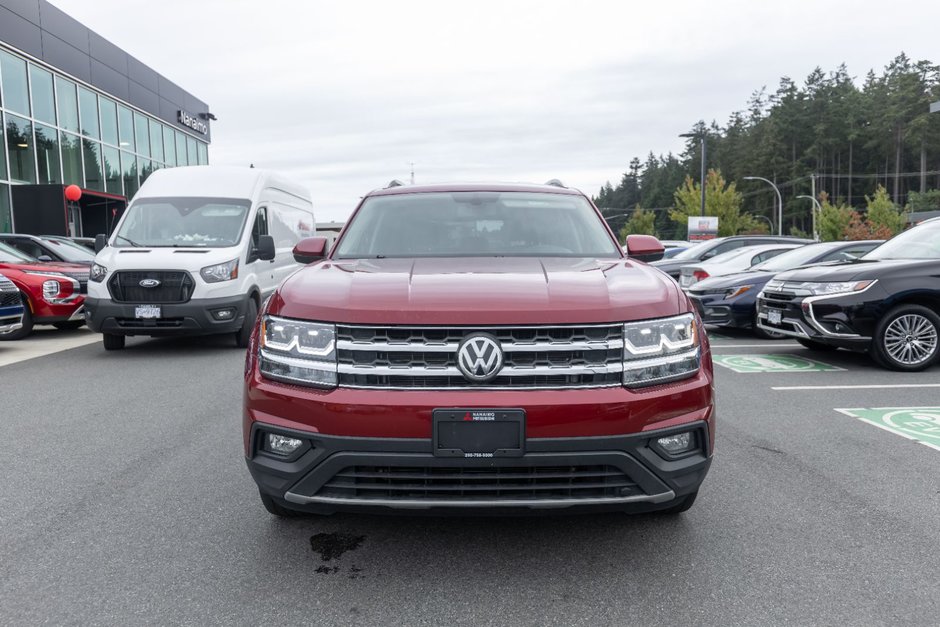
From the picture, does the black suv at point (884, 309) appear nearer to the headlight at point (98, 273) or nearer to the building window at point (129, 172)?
the headlight at point (98, 273)

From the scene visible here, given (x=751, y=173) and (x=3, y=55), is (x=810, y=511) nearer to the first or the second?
(x=3, y=55)

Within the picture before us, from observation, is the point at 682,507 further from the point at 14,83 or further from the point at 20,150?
the point at 14,83

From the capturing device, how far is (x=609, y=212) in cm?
14700

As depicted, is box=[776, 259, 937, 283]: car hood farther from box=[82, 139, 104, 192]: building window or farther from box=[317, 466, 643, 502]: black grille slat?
box=[82, 139, 104, 192]: building window

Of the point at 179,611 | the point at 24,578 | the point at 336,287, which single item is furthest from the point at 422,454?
the point at 24,578

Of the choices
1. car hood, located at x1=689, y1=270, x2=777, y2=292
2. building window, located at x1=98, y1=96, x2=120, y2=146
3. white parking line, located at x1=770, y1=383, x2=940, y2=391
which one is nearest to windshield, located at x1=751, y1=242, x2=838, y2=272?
car hood, located at x1=689, y1=270, x2=777, y2=292

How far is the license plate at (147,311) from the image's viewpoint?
29.3 ft

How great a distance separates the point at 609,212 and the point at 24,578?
149m

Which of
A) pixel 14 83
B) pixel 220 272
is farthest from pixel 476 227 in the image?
pixel 14 83

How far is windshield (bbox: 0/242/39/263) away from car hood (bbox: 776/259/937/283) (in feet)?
36.0

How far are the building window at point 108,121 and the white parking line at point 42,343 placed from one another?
814 inches

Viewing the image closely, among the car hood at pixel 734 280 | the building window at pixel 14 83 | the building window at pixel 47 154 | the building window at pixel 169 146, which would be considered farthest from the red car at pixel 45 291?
the building window at pixel 169 146

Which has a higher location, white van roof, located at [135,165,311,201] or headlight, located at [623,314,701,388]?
white van roof, located at [135,165,311,201]

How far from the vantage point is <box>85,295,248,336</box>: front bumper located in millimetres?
8953
